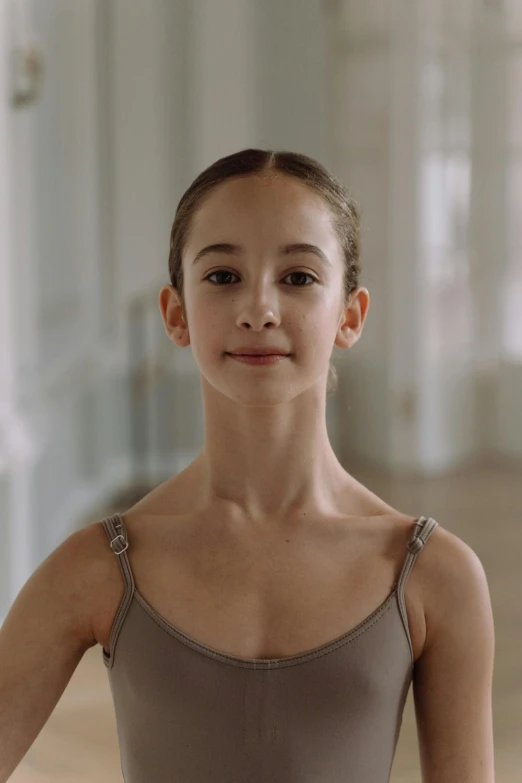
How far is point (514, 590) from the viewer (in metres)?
2.35

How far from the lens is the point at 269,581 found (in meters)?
0.83

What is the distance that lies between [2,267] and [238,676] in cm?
129

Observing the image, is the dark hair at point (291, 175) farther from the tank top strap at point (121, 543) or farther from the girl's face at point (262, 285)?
the tank top strap at point (121, 543)

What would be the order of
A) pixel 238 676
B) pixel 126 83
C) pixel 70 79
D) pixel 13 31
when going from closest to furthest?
Result: pixel 238 676
pixel 13 31
pixel 70 79
pixel 126 83

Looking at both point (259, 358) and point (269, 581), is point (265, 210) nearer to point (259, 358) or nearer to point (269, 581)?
point (259, 358)

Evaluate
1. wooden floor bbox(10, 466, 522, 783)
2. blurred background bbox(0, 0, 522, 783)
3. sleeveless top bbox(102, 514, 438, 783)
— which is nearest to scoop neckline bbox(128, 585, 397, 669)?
sleeveless top bbox(102, 514, 438, 783)

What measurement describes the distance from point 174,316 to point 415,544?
277mm

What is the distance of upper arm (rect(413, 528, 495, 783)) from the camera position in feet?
2.73

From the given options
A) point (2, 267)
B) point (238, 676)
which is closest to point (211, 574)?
point (238, 676)

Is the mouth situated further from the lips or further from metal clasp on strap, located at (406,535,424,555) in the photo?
metal clasp on strap, located at (406,535,424,555)

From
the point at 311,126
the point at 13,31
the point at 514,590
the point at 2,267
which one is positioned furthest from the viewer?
the point at 311,126

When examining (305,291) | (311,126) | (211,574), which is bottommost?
(211,574)

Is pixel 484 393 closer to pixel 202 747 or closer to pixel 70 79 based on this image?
pixel 70 79

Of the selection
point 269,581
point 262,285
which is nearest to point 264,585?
point 269,581
